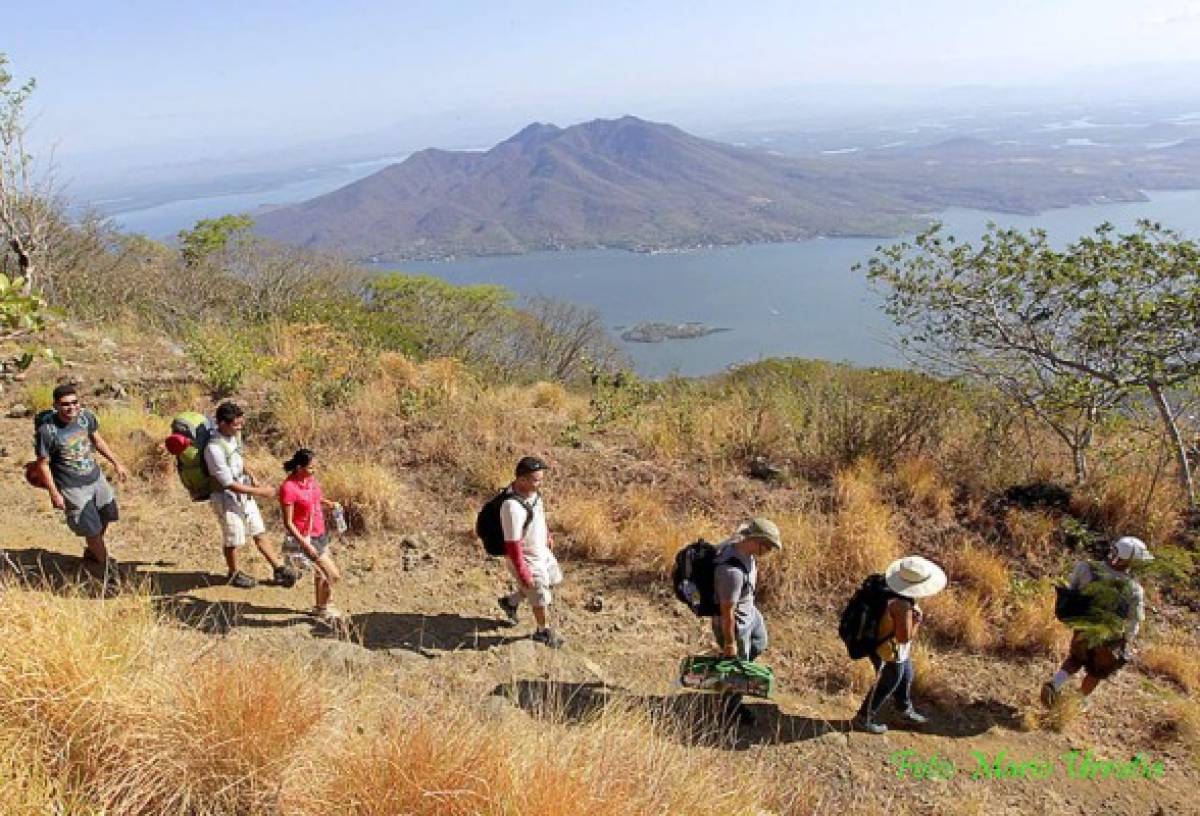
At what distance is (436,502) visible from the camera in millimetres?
7098

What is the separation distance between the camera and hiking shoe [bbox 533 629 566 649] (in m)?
4.94

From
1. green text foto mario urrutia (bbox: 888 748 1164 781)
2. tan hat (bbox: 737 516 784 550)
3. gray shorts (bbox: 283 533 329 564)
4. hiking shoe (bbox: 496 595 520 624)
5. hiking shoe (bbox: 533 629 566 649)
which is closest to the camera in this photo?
tan hat (bbox: 737 516 784 550)

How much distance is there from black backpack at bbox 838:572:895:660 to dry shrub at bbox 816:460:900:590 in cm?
159

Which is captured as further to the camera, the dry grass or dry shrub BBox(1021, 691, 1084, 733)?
dry shrub BBox(1021, 691, 1084, 733)

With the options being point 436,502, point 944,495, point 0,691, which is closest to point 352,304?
point 436,502

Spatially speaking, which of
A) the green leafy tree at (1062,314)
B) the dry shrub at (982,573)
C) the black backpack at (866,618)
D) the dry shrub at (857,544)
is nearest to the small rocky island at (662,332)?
the green leafy tree at (1062,314)

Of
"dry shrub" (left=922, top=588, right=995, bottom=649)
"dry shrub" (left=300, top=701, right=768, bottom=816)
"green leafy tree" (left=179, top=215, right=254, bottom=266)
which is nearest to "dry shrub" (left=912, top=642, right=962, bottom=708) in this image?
"dry shrub" (left=922, top=588, right=995, bottom=649)

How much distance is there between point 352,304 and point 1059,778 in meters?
23.8

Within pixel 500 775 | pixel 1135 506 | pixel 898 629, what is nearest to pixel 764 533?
pixel 898 629

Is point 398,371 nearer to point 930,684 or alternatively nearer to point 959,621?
point 959,621

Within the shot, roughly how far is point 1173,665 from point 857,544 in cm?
226

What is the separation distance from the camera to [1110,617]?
441 cm

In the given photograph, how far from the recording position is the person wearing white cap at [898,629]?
4.08 meters

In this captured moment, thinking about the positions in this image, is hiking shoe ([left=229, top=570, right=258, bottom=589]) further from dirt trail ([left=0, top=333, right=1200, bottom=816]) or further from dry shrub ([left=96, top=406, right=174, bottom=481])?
dry shrub ([left=96, top=406, right=174, bottom=481])
